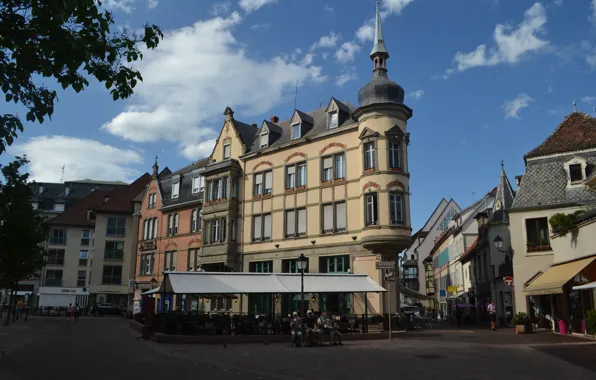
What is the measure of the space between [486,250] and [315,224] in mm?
A: 15452

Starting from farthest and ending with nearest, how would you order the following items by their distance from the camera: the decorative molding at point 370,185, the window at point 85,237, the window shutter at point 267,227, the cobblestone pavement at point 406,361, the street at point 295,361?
the window at point 85,237
the window shutter at point 267,227
the decorative molding at point 370,185
the cobblestone pavement at point 406,361
the street at point 295,361

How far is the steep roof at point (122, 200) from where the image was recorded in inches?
2643

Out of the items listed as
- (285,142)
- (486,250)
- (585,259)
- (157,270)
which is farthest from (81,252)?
(585,259)

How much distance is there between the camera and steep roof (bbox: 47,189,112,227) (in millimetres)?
74750

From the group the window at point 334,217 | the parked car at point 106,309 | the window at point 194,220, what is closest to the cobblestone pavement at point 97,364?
the window at point 334,217

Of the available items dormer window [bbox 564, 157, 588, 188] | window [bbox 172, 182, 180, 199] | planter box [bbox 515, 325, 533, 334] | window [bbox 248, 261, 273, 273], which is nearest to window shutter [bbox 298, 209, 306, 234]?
window [bbox 248, 261, 273, 273]

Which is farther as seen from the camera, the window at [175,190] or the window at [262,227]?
the window at [175,190]

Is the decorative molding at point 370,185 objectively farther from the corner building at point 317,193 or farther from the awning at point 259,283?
the awning at point 259,283

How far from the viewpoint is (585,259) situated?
23484mm

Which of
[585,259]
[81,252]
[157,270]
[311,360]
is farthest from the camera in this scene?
[81,252]

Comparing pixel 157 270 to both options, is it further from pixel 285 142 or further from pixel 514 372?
pixel 514 372

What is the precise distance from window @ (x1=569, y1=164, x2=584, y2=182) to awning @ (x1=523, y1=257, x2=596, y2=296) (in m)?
5.92

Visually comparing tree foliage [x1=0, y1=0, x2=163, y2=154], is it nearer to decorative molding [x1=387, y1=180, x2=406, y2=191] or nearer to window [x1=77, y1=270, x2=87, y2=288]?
decorative molding [x1=387, y1=180, x2=406, y2=191]

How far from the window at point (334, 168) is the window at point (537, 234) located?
11.9 metres
